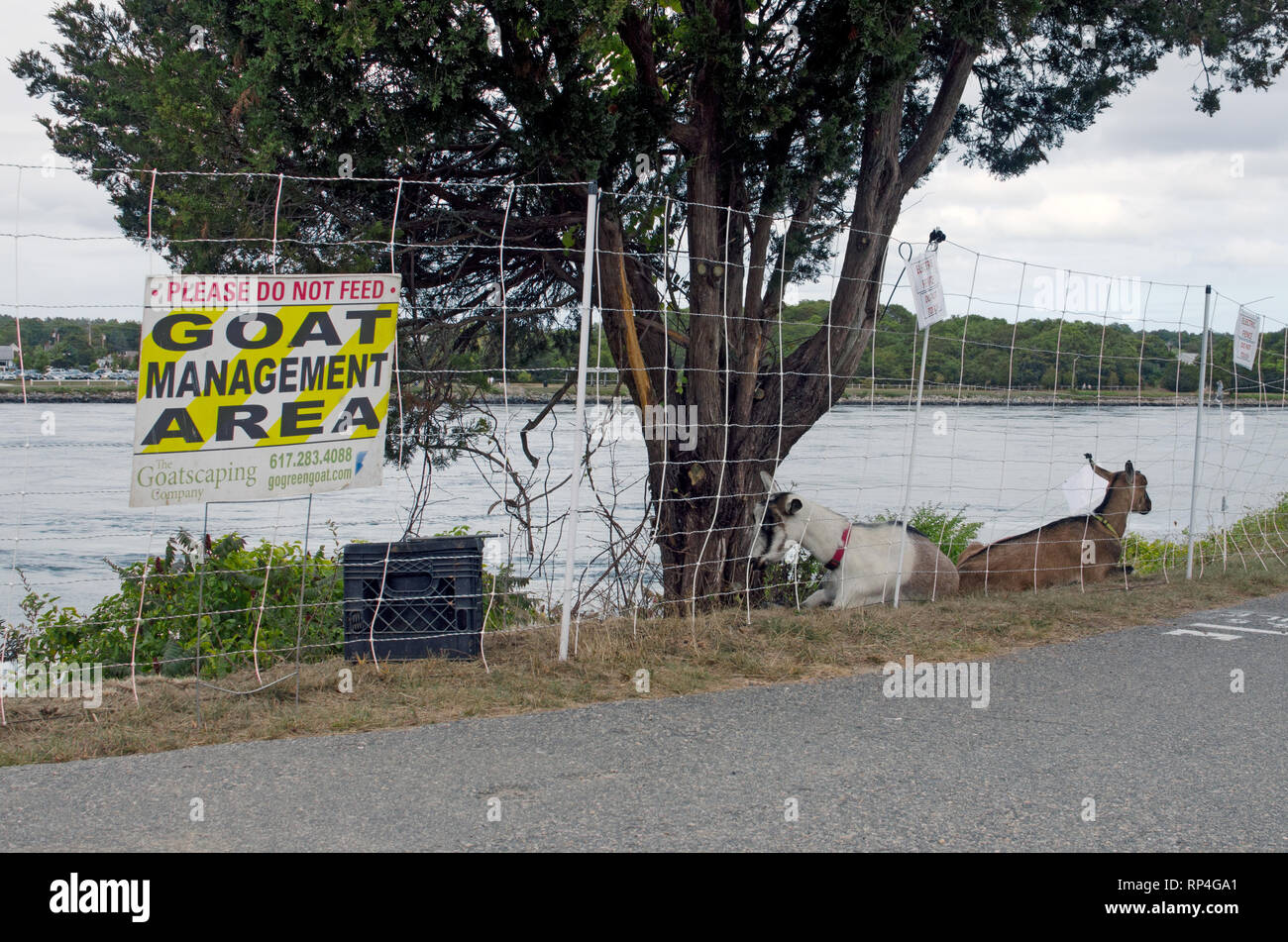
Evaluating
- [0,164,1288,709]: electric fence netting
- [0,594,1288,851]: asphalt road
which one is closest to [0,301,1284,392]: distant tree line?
[0,164,1288,709]: electric fence netting

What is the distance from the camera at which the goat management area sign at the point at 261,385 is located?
6078 mm

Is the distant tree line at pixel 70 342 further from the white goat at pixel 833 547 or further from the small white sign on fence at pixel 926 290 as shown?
the small white sign on fence at pixel 926 290

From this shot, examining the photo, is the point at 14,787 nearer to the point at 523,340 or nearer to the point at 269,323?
the point at 269,323

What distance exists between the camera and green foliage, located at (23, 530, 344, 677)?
8.67 metres

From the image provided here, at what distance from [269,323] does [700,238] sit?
4.09m

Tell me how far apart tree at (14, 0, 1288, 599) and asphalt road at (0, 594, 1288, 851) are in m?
3.22

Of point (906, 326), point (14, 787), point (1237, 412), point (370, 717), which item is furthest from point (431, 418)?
point (1237, 412)

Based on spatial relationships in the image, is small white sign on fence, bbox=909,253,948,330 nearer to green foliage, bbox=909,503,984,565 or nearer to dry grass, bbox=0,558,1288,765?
dry grass, bbox=0,558,1288,765

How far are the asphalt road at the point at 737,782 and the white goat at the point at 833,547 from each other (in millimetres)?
2386

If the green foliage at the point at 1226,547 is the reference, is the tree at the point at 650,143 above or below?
above

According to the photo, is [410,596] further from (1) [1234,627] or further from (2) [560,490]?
(2) [560,490]

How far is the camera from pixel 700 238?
9367 millimetres

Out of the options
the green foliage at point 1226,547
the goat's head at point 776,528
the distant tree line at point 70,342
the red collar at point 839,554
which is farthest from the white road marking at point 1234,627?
the distant tree line at point 70,342

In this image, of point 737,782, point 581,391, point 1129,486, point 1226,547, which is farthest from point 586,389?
point 1226,547
